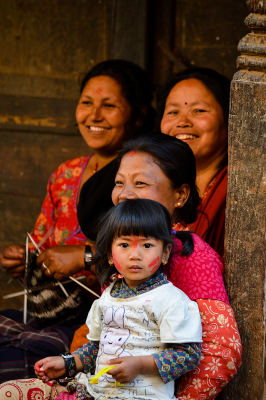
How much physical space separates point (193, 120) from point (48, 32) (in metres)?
1.67

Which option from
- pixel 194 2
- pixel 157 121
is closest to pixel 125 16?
pixel 194 2

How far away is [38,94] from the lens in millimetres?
3547

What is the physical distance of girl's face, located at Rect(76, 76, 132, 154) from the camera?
269cm

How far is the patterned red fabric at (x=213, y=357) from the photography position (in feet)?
5.04

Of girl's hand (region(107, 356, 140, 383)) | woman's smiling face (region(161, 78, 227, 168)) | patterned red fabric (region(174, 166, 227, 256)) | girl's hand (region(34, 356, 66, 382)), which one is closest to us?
girl's hand (region(107, 356, 140, 383))

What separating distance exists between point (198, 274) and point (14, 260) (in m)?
1.40

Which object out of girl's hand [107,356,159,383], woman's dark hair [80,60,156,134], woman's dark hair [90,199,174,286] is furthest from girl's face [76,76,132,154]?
girl's hand [107,356,159,383]

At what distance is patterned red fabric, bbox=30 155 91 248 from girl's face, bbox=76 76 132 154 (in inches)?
9.3

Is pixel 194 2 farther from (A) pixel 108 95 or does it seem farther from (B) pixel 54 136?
(B) pixel 54 136

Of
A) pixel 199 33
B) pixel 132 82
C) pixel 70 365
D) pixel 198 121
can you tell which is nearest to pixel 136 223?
pixel 70 365

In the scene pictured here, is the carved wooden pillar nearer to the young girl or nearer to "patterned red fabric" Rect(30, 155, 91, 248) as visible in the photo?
the young girl

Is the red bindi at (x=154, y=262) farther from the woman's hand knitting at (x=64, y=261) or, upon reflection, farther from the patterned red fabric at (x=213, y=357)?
the woman's hand knitting at (x=64, y=261)

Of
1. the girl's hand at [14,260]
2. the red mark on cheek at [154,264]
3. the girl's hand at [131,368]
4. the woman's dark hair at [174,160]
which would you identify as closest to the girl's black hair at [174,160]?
the woman's dark hair at [174,160]

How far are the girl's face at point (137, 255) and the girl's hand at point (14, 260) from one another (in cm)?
132
